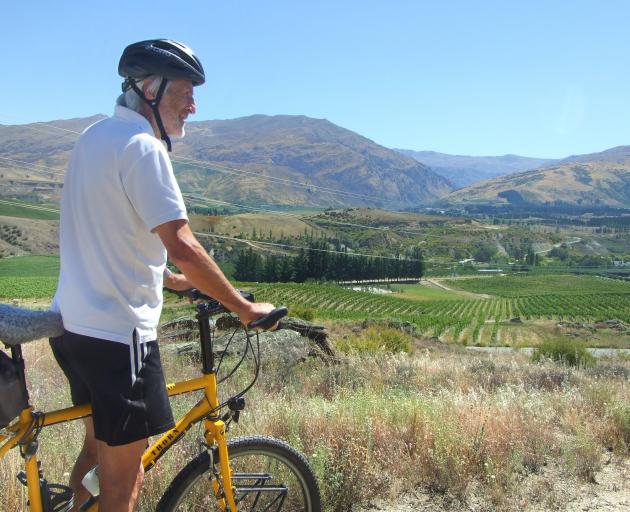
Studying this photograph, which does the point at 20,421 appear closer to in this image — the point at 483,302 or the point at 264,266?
the point at 264,266

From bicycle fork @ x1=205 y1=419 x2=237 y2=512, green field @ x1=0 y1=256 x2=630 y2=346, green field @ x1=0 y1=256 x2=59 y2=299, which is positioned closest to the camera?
Answer: bicycle fork @ x1=205 y1=419 x2=237 y2=512

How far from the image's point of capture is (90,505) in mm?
2059

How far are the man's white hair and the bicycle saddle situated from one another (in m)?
0.83

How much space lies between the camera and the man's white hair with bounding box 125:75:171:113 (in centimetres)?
200

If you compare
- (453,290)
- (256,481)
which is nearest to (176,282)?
(256,481)

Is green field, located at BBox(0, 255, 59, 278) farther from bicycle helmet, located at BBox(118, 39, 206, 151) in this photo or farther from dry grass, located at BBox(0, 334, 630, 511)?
bicycle helmet, located at BBox(118, 39, 206, 151)

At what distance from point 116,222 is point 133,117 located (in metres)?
0.40

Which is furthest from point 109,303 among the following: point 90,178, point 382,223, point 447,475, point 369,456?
point 382,223

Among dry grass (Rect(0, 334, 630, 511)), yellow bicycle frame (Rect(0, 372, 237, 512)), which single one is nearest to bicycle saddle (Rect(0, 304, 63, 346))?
yellow bicycle frame (Rect(0, 372, 237, 512))

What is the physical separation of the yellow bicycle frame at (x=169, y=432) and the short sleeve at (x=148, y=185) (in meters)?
0.74

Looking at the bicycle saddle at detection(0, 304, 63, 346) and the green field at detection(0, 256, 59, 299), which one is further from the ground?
the bicycle saddle at detection(0, 304, 63, 346)

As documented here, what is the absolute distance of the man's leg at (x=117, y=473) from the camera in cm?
193

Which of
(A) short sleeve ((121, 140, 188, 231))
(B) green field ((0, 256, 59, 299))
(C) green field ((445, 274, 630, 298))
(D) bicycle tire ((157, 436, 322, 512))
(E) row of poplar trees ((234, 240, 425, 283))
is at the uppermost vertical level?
(A) short sleeve ((121, 140, 188, 231))

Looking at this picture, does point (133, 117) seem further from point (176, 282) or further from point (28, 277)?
point (28, 277)
